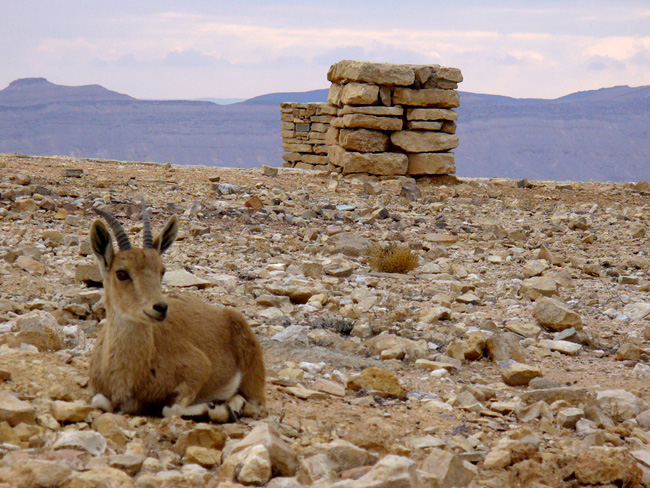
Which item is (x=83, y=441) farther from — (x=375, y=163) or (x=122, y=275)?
(x=375, y=163)

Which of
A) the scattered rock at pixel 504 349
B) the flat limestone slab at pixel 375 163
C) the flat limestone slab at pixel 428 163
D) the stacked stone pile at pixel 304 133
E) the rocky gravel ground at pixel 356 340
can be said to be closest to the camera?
the rocky gravel ground at pixel 356 340

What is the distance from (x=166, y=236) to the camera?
4.07 m

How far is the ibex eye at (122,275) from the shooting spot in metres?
3.75

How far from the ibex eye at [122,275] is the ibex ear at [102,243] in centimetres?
14

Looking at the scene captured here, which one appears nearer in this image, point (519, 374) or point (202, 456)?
point (202, 456)

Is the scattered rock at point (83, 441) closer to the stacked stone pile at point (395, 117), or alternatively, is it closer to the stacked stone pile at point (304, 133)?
Answer: the stacked stone pile at point (395, 117)

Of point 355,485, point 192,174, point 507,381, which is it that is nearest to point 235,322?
point 355,485

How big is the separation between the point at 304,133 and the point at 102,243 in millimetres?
19840

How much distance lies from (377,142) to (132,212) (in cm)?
737

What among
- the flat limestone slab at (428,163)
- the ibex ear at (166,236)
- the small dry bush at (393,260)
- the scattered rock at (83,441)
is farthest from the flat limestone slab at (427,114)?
the scattered rock at (83,441)

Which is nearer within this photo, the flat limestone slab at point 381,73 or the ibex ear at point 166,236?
the ibex ear at point 166,236

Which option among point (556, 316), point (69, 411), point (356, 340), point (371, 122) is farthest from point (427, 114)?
point (69, 411)

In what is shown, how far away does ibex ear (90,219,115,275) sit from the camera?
379 cm

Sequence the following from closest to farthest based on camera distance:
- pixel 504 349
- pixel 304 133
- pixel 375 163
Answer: pixel 504 349 < pixel 375 163 < pixel 304 133
